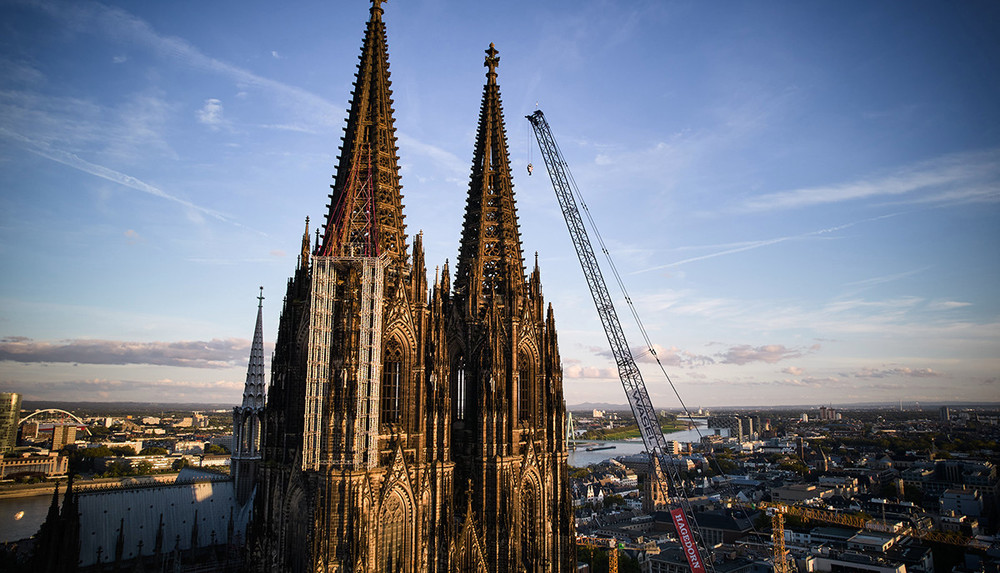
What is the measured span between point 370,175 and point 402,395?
1406 centimetres

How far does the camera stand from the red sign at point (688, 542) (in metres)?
69.1

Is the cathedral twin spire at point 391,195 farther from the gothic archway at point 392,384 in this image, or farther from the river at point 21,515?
the river at point 21,515

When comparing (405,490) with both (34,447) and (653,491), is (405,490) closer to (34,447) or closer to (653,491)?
(653,491)

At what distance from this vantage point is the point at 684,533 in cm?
7031

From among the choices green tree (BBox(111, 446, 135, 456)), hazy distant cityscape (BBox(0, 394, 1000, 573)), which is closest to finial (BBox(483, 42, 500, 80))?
hazy distant cityscape (BBox(0, 394, 1000, 573))

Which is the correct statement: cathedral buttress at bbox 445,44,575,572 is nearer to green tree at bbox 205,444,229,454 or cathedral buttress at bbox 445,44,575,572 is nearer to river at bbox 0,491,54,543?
river at bbox 0,491,54,543

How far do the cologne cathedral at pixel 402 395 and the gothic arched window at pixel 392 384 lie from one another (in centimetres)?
8

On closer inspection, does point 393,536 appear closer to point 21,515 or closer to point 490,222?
point 490,222

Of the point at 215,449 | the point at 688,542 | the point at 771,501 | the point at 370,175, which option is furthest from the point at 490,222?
the point at 215,449

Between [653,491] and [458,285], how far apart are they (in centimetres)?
13108

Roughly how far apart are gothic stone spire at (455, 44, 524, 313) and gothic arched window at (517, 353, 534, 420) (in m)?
4.48

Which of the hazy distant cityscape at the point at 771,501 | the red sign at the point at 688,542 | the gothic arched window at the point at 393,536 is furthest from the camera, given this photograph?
the hazy distant cityscape at the point at 771,501

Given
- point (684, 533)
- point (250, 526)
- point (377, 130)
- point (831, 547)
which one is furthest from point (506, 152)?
point (831, 547)

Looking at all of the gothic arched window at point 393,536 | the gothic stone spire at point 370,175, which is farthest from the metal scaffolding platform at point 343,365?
the gothic arched window at point 393,536
